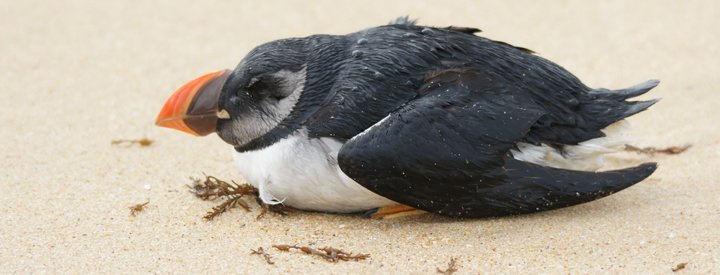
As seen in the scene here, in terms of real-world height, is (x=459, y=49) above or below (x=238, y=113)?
above

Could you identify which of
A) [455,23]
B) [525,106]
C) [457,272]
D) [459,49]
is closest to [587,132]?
[525,106]

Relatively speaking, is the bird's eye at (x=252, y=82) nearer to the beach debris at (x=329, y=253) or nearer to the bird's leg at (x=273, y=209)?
the bird's leg at (x=273, y=209)

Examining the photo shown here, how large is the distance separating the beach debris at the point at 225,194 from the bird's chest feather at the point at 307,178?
0.11m

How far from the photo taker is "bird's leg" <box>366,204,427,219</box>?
16.3ft

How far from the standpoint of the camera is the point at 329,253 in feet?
14.6

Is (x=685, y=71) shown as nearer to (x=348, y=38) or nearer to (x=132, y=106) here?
(x=348, y=38)

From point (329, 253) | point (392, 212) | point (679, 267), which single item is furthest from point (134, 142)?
point (679, 267)

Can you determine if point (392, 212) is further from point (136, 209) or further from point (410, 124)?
point (136, 209)

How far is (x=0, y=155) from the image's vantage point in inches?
241

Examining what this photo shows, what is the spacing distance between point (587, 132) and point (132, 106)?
3688 mm

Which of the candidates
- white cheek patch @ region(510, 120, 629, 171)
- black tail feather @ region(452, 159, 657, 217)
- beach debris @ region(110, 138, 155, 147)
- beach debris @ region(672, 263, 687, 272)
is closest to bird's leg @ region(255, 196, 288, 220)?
black tail feather @ region(452, 159, 657, 217)

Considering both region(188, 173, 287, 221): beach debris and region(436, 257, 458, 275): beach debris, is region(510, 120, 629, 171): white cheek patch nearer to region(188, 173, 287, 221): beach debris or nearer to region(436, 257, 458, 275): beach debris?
region(436, 257, 458, 275): beach debris

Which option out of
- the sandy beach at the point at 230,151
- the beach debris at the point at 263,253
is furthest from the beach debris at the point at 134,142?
the beach debris at the point at 263,253

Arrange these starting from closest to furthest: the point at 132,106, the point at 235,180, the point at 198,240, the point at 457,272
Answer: the point at 457,272, the point at 198,240, the point at 235,180, the point at 132,106
